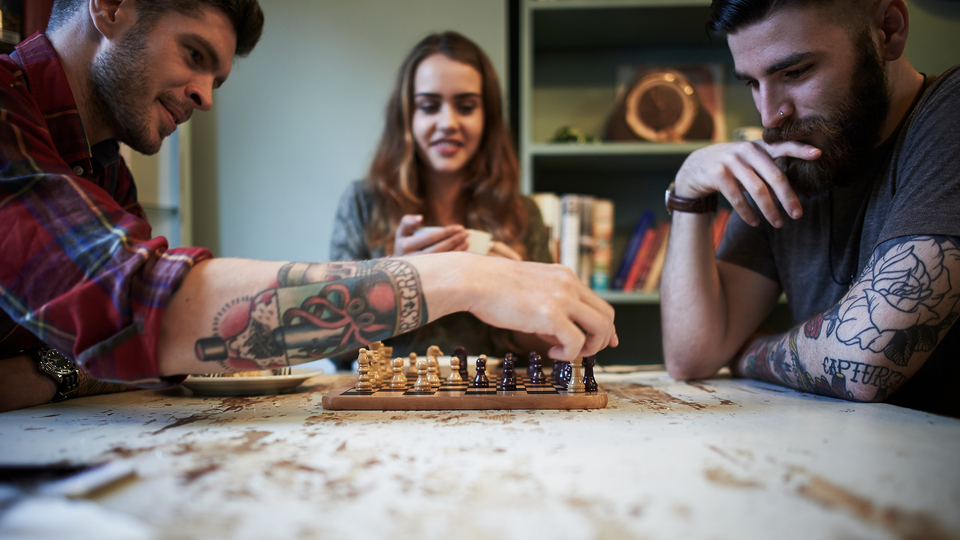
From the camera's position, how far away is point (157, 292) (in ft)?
2.62

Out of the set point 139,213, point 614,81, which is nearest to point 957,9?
point 614,81

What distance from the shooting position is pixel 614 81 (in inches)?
109

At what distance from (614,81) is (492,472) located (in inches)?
98.7

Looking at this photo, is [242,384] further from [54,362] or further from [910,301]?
[910,301]

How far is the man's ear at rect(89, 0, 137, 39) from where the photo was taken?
1160 mm

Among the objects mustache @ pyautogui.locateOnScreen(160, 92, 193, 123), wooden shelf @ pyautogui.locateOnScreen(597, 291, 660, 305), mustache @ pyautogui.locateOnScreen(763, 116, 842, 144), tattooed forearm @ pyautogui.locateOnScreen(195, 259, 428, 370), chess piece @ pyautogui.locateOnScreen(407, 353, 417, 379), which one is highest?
mustache @ pyautogui.locateOnScreen(160, 92, 193, 123)

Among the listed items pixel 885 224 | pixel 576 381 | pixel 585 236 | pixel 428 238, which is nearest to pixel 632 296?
pixel 585 236

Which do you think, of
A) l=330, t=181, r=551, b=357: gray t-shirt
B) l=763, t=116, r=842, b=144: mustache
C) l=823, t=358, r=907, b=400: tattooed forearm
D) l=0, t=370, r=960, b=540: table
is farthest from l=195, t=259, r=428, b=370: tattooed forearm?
l=330, t=181, r=551, b=357: gray t-shirt

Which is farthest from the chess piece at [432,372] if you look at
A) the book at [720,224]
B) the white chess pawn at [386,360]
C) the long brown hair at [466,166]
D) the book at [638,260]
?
the book at [720,224]

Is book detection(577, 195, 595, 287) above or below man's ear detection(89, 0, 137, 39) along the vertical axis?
below

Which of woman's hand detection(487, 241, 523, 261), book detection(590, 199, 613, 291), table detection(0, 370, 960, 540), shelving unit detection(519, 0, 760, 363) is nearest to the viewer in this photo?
table detection(0, 370, 960, 540)

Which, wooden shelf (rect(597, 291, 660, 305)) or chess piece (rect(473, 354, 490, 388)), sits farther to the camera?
wooden shelf (rect(597, 291, 660, 305))

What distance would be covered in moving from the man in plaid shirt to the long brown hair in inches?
44.2

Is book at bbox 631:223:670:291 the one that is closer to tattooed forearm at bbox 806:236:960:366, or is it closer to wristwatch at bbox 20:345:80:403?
tattooed forearm at bbox 806:236:960:366
